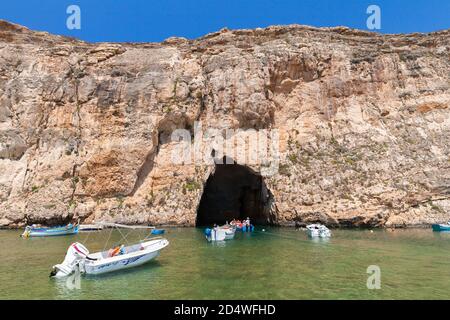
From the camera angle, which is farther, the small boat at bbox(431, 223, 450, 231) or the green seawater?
the small boat at bbox(431, 223, 450, 231)

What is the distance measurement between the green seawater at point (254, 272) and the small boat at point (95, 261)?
398 millimetres

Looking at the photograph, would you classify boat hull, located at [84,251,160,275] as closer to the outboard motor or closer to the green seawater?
→ the green seawater

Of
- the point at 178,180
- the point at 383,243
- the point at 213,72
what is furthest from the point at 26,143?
the point at 383,243

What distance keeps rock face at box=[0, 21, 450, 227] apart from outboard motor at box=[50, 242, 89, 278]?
74.4ft

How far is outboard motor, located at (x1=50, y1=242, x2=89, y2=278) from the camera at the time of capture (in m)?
17.0

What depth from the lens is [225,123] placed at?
44.9 m

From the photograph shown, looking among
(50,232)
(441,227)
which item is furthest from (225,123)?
(441,227)

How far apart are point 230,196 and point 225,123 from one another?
15018mm

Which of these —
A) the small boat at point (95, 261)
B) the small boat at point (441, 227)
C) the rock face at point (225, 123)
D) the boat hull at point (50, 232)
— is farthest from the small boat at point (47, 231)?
the small boat at point (441, 227)

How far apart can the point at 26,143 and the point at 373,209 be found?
133ft

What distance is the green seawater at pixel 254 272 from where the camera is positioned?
1427 cm

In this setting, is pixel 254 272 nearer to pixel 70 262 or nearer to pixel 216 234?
pixel 70 262

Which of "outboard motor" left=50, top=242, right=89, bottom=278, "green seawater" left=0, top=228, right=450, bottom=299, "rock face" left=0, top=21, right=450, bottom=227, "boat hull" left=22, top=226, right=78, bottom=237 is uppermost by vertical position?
"rock face" left=0, top=21, right=450, bottom=227

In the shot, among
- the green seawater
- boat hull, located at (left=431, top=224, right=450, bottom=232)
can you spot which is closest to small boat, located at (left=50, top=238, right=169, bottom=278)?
the green seawater
